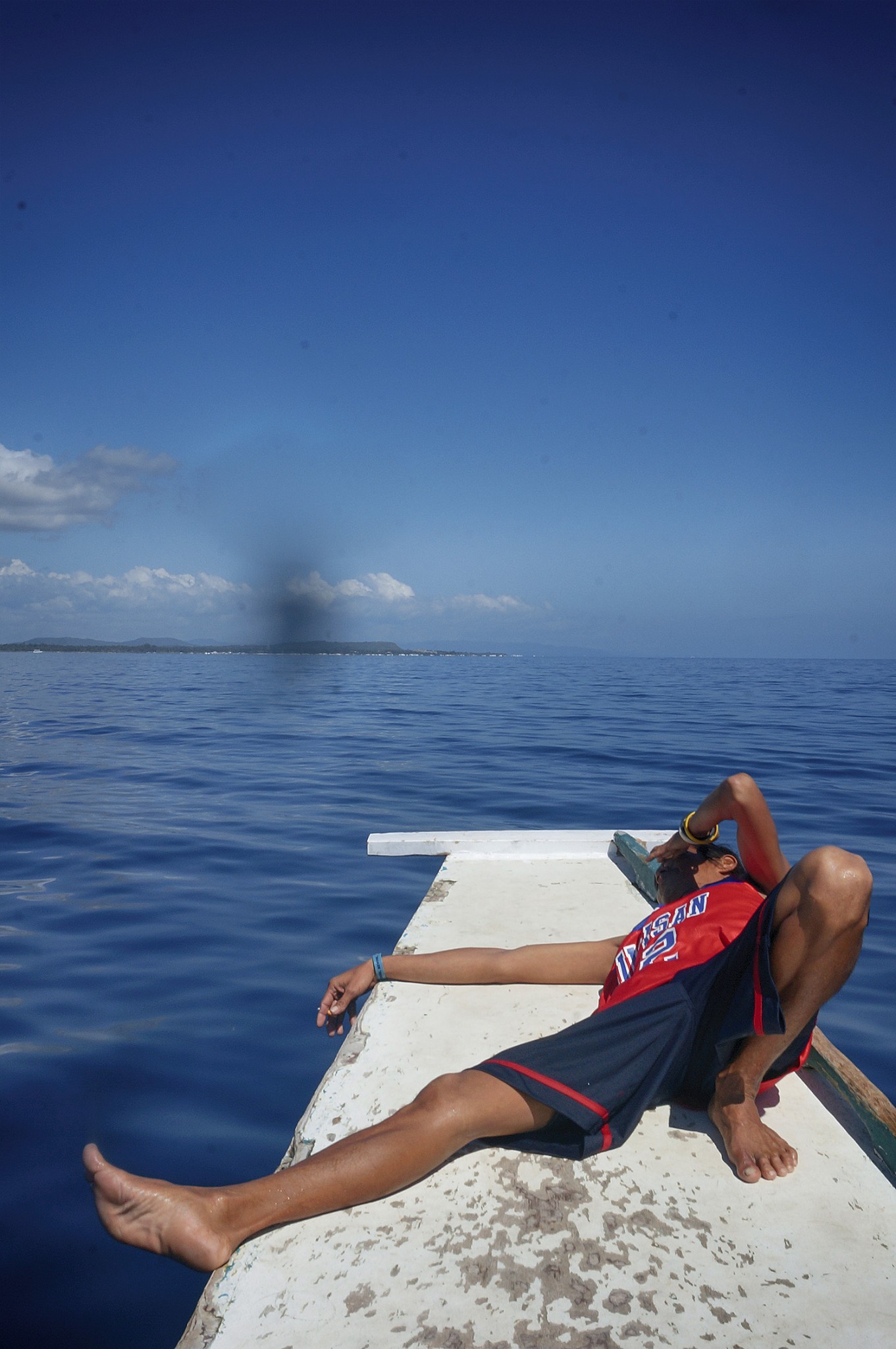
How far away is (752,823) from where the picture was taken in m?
2.75

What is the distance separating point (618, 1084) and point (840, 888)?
0.74 meters

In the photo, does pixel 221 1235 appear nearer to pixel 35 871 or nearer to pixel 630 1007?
pixel 630 1007

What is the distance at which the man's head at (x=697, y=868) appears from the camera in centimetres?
304

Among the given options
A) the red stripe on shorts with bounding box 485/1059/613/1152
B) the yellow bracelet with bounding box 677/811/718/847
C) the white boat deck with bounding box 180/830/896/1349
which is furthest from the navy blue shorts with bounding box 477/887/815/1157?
the yellow bracelet with bounding box 677/811/718/847

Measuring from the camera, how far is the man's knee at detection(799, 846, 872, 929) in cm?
189

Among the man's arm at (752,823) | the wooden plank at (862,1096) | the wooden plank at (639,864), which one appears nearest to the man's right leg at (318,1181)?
the wooden plank at (862,1096)

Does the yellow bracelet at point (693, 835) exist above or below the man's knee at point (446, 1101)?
above

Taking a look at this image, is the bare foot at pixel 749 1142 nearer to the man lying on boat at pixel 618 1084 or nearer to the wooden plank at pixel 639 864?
the man lying on boat at pixel 618 1084

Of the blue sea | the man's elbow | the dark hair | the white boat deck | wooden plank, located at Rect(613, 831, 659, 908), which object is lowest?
the blue sea

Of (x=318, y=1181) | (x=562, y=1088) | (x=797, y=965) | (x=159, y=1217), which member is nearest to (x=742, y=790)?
(x=797, y=965)

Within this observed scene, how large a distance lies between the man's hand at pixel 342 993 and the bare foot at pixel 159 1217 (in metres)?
1.12

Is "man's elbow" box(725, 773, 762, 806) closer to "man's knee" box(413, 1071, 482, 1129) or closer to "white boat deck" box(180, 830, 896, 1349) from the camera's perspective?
"white boat deck" box(180, 830, 896, 1349)

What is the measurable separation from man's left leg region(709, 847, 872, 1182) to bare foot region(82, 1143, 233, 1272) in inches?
50.1

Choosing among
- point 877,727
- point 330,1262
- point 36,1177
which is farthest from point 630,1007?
point 877,727
